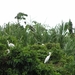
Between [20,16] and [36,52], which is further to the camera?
[20,16]

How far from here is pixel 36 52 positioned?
29.0 feet

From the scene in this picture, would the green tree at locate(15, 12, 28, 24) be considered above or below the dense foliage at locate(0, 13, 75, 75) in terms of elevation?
above

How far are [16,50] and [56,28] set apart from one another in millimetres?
5575

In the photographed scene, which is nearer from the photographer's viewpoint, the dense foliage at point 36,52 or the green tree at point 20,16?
the dense foliage at point 36,52

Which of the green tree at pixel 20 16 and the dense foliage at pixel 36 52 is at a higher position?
the green tree at pixel 20 16

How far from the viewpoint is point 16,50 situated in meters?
8.45

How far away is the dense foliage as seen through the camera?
27.5ft

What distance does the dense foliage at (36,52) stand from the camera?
8383 mm

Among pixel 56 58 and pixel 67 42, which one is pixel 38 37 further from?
pixel 56 58

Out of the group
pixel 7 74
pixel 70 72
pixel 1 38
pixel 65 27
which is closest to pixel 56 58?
pixel 70 72

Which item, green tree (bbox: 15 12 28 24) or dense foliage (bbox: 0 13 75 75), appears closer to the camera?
dense foliage (bbox: 0 13 75 75)

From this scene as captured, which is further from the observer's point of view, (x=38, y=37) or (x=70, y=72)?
(x=38, y=37)

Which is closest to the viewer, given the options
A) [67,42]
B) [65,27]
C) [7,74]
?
[7,74]

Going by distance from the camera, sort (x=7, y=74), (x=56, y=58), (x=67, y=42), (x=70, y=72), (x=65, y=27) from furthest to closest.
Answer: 1. (x=65, y=27)
2. (x=67, y=42)
3. (x=56, y=58)
4. (x=70, y=72)
5. (x=7, y=74)
